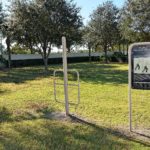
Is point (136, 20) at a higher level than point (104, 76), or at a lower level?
higher

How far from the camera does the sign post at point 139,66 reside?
243 inches

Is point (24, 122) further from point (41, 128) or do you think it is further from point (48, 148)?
point (48, 148)

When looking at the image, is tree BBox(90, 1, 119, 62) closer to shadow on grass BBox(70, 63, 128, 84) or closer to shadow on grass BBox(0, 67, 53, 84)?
shadow on grass BBox(70, 63, 128, 84)

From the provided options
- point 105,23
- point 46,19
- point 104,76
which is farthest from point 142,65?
point 105,23

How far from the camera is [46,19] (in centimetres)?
2139

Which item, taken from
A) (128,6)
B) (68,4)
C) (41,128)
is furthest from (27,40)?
(41,128)

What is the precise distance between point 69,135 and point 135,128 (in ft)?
4.39

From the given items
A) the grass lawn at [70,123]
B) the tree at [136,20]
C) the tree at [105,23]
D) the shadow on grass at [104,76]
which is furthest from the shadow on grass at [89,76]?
the tree at [105,23]

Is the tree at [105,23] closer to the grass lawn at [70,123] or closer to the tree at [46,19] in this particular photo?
the tree at [46,19]

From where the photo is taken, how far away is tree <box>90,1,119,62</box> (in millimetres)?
37094

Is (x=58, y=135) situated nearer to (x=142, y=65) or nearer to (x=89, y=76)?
(x=142, y=65)

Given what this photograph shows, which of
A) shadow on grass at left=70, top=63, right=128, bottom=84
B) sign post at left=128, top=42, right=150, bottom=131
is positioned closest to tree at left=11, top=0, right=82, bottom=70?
shadow on grass at left=70, top=63, right=128, bottom=84

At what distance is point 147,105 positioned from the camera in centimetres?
905

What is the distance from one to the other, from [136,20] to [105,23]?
23.3 feet
